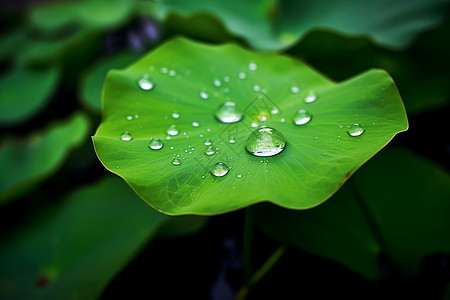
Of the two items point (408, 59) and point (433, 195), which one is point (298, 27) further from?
point (433, 195)

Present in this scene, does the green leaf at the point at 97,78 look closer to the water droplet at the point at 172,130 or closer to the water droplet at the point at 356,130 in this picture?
the water droplet at the point at 172,130

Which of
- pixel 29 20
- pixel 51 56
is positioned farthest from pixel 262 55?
pixel 29 20

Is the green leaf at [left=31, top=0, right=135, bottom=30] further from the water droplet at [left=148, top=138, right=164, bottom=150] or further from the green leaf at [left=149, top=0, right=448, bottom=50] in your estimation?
the water droplet at [left=148, top=138, right=164, bottom=150]

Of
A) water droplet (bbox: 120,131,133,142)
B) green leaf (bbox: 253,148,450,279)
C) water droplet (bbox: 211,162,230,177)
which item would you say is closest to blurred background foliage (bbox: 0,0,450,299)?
green leaf (bbox: 253,148,450,279)

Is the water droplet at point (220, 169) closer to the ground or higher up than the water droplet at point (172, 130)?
higher up

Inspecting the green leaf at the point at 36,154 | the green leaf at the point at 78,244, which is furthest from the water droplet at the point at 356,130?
the green leaf at the point at 36,154

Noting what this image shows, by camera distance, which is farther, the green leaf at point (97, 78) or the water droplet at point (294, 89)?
the green leaf at point (97, 78)

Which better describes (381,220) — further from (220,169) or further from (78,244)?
(78,244)

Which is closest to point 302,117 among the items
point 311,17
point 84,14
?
point 311,17
